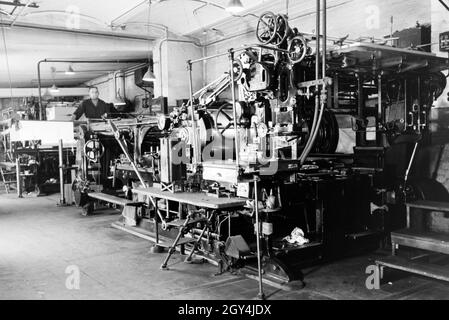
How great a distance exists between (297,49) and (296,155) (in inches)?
37.3

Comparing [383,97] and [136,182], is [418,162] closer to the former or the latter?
[383,97]

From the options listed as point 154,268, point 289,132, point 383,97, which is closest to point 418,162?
point 383,97

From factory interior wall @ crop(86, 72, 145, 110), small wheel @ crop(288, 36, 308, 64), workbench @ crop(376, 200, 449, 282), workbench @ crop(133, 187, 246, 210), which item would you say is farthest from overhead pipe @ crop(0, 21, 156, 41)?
workbench @ crop(376, 200, 449, 282)

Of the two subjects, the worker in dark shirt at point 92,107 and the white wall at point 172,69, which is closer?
the worker in dark shirt at point 92,107

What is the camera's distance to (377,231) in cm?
462

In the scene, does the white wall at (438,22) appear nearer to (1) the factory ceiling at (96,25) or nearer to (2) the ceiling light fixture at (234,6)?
(2) the ceiling light fixture at (234,6)

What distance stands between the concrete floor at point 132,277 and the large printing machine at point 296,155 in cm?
20

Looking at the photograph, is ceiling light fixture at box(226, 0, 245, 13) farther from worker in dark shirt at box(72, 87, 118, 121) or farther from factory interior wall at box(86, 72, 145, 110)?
factory interior wall at box(86, 72, 145, 110)

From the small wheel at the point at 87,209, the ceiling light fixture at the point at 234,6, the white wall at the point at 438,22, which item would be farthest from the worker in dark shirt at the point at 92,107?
the white wall at the point at 438,22

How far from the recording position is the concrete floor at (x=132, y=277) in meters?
3.46

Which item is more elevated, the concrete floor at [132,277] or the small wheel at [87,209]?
the small wheel at [87,209]

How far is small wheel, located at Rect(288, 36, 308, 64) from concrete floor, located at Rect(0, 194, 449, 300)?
190 cm

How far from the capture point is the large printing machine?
3826 mm
